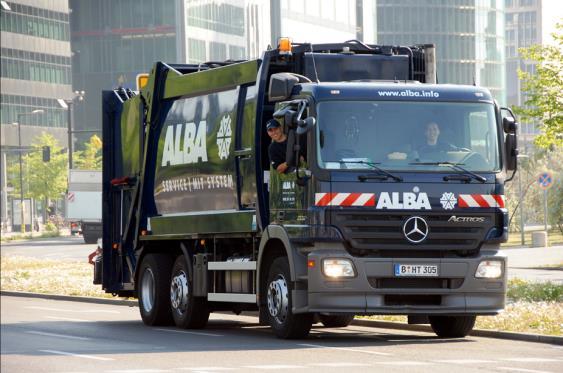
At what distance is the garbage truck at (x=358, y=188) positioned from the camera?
16.3 meters

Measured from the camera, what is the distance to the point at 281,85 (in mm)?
16641

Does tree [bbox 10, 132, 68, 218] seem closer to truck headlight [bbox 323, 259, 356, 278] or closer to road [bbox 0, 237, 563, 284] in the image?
road [bbox 0, 237, 563, 284]

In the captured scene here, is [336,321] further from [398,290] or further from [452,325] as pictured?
[398,290]

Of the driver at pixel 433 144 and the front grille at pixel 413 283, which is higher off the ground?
the driver at pixel 433 144

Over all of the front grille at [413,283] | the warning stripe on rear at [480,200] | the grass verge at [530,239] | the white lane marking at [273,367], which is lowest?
the grass verge at [530,239]

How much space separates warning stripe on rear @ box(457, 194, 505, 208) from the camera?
651 inches

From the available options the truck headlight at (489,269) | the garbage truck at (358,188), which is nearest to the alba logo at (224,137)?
the garbage truck at (358,188)

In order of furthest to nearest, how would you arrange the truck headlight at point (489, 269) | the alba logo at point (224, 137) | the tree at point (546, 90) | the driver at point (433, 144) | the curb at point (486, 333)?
the tree at point (546, 90) → the alba logo at point (224, 137) → the curb at point (486, 333) → the truck headlight at point (489, 269) → the driver at point (433, 144)

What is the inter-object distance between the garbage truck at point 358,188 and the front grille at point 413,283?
0.05 ft

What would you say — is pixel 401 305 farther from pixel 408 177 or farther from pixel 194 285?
pixel 194 285

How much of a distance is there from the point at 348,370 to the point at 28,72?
106m

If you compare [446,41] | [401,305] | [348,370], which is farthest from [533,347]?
[446,41]

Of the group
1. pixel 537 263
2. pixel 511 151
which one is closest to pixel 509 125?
pixel 511 151

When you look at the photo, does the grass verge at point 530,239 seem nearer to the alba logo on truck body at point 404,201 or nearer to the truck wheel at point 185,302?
the truck wheel at point 185,302
